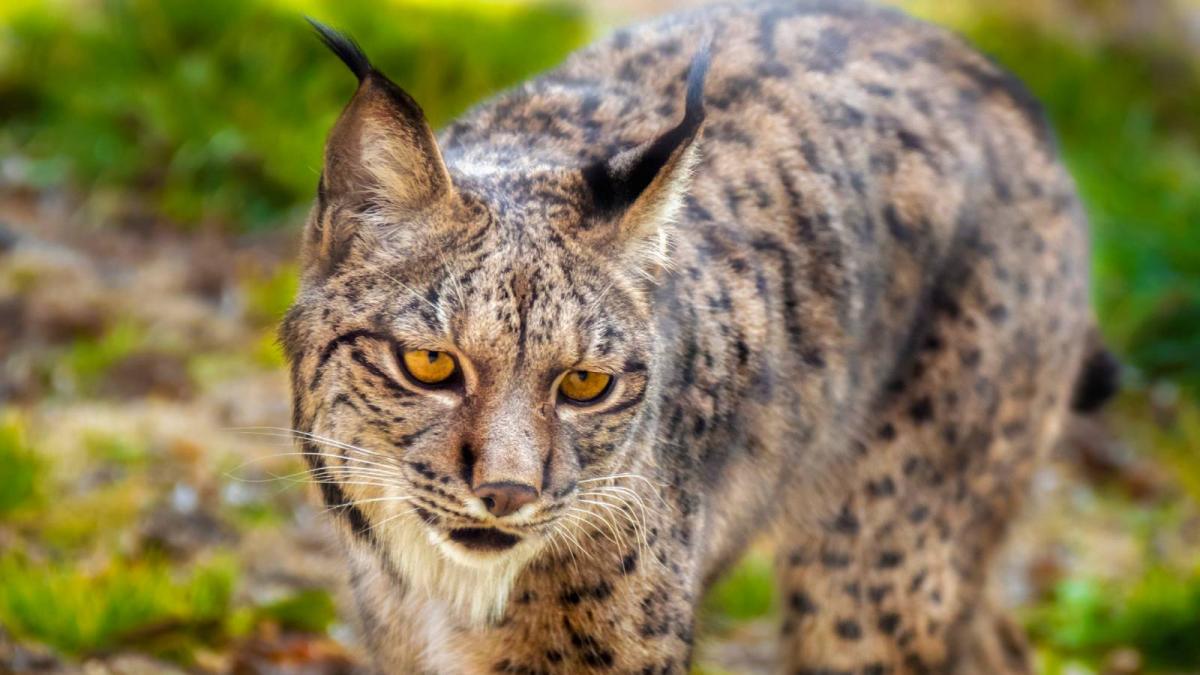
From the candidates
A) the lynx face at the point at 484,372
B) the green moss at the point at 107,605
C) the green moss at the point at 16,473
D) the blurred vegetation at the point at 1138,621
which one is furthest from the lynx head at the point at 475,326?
the blurred vegetation at the point at 1138,621

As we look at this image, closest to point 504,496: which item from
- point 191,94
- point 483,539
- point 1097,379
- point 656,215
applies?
point 483,539

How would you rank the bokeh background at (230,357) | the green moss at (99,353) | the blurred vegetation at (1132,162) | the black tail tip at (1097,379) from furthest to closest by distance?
A: 1. the blurred vegetation at (1132,162)
2. the green moss at (99,353)
3. the black tail tip at (1097,379)
4. the bokeh background at (230,357)

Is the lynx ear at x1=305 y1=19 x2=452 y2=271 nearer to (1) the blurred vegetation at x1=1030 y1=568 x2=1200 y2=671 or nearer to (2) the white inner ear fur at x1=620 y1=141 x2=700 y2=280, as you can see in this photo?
(2) the white inner ear fur at x1=620 y1=141 x2=700 y2=280

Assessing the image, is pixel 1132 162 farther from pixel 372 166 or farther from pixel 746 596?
pixel 372 166

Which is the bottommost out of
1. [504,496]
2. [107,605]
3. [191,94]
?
[107,605]

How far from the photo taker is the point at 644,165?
3184mm

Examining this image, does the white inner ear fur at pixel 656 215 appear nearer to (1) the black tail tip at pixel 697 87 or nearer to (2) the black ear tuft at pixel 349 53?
(1) the black tail tip at pixel 697 87

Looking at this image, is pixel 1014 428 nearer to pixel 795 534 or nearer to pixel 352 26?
pixel 795 534

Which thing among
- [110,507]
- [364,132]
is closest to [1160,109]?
[110,507]

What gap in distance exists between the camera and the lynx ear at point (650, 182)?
316cm

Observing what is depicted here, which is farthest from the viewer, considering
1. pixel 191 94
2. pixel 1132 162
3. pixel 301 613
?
pixel 1132 162

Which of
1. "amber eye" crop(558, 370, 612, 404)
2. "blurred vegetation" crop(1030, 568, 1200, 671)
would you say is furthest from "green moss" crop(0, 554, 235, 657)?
"blurred vegetation" crop(1030, 568, 1200, 671)

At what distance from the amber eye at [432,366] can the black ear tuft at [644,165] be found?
0.49 m

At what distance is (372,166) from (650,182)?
59 cm
